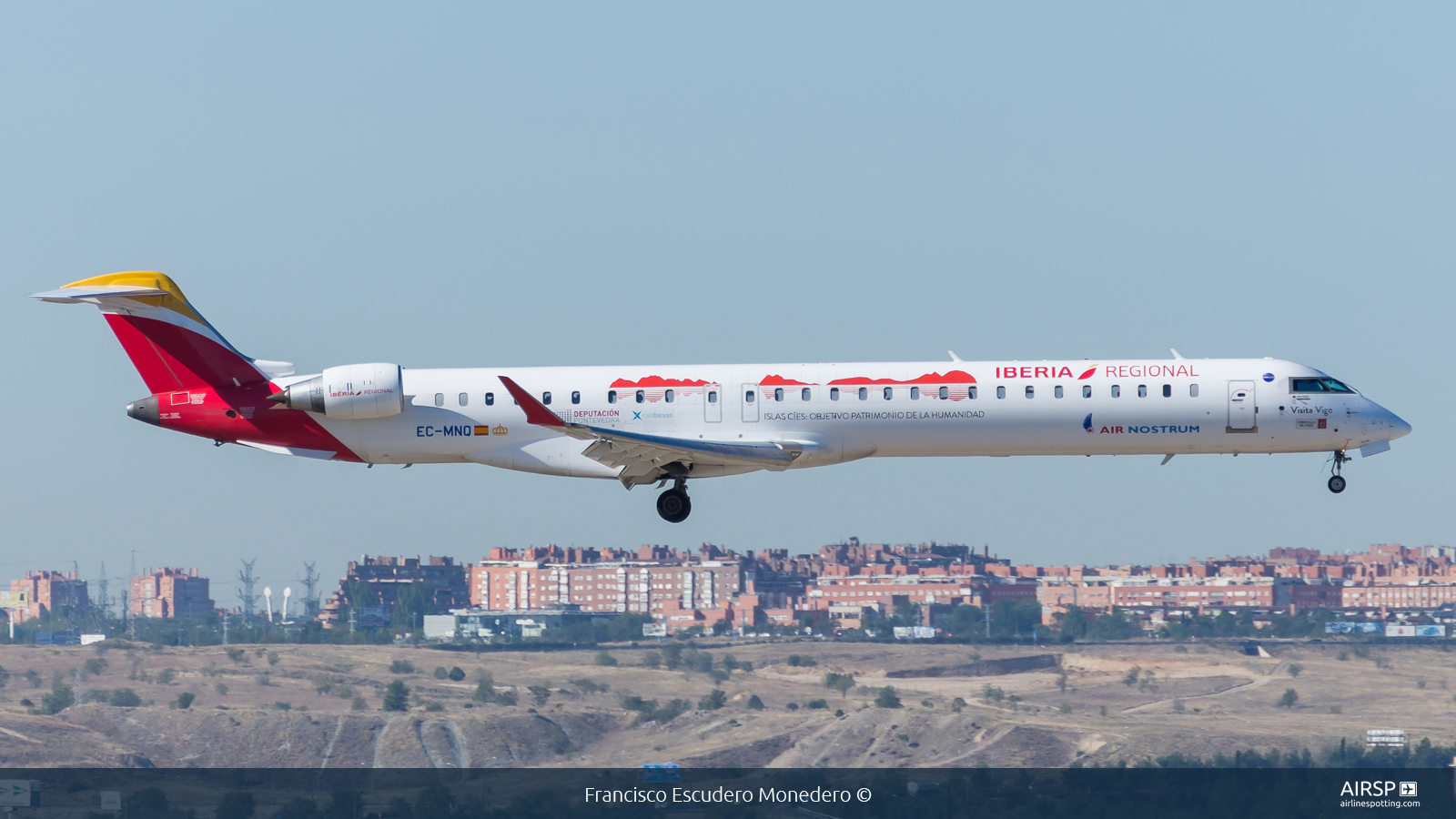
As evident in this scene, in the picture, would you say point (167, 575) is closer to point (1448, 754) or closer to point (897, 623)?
point (897, 623)

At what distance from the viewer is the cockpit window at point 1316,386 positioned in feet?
118

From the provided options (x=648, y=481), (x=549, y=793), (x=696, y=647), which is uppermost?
(x=648, y=481)

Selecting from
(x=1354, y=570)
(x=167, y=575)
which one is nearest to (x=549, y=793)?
(x=1354, y=570)

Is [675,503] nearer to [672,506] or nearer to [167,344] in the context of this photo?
[672,506]

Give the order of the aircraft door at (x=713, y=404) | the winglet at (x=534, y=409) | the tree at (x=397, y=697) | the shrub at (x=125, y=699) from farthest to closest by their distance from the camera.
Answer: the shrub at (x=125, y=699) → the tree at (x=397, y=697) → the aircraft door at (x=713, y=404) → the winglet at (x=534, y=409)

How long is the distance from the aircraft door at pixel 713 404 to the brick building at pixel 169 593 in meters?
128

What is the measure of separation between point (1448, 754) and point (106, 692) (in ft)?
266

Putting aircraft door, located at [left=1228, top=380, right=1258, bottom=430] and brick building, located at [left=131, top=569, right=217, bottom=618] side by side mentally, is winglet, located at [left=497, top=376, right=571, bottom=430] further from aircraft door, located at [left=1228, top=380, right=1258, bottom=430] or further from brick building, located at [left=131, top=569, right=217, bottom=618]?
brick building, located at [left=131, top=569, right=217, bottom=618]

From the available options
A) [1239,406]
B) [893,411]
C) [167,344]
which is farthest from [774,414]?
[167,344]


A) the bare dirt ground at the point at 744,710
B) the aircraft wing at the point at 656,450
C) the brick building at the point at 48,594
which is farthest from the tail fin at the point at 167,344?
the brick building at the point at 48,594

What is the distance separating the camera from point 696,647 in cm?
9056

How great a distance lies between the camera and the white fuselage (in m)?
35.2

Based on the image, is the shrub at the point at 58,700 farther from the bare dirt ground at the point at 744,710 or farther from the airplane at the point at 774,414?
the airplane at the point at 774,414

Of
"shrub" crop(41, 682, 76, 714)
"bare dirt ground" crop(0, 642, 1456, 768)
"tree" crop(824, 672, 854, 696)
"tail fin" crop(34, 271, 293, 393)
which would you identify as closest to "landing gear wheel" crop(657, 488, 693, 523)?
"tail fin" crop(34, 271, 293, 393)
